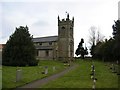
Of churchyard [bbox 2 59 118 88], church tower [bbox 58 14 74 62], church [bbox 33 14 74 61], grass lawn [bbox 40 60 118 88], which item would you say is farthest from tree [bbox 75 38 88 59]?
grass lawn [bbox 40 60 118 88]

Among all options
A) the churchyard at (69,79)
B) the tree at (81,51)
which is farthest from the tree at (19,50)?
the tree at (81,51)

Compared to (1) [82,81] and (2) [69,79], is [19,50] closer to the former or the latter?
(2) [69,79]

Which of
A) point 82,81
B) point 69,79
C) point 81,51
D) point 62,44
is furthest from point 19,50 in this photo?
point 81,51

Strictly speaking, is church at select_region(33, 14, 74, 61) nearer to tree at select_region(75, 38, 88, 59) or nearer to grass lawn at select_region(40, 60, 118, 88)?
tree at select_region(75, 38, 88, 59)

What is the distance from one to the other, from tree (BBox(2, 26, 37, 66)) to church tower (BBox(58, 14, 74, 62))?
86.9 feet

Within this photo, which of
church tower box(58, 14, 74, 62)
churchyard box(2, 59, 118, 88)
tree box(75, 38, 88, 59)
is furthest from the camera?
tree box(75, 38, 88, 59)

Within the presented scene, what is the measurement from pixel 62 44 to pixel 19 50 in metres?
30.5

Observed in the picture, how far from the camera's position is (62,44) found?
79312 millimetres

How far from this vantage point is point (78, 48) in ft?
355

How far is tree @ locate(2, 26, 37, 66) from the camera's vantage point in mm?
49594

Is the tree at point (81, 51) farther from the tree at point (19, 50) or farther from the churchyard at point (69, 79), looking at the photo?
the churchyard at point (69, 79)

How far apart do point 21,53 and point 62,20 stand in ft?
105

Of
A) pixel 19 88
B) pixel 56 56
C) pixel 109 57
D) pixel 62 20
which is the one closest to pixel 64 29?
pixel 62 20

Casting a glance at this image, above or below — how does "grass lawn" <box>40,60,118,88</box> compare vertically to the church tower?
below
